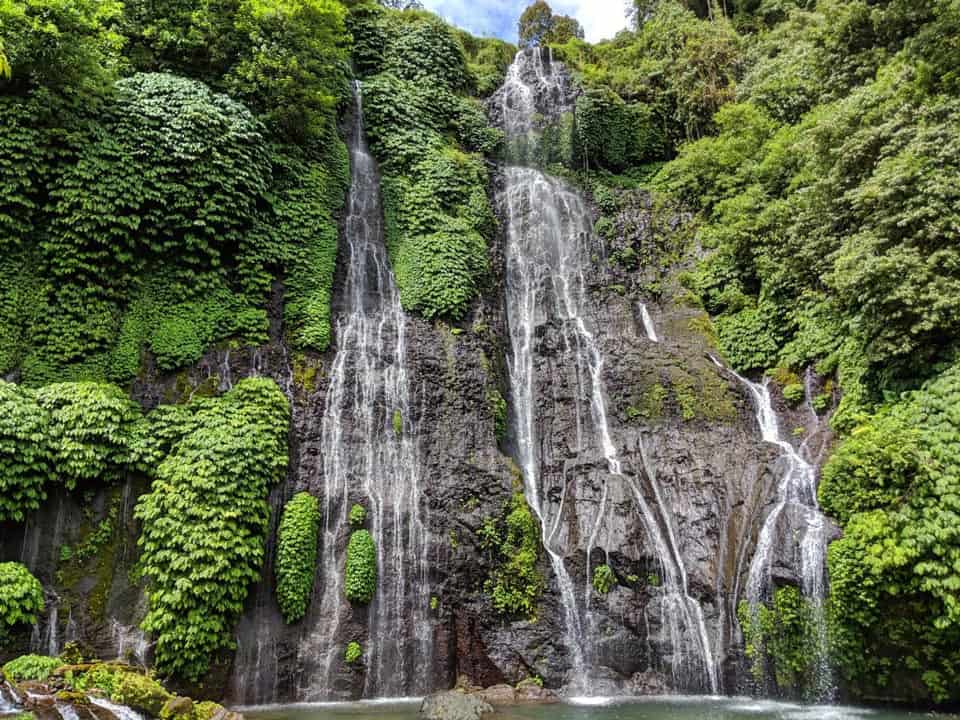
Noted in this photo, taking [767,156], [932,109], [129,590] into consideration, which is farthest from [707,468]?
[129,590]

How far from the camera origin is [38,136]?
13641 mm

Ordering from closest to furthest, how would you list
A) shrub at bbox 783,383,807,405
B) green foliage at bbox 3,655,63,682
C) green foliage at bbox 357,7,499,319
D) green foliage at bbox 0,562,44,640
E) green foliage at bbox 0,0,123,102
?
1. green foliage at bbox 3,655,63,682
2. green foliage at bbox 0,562,44,640
3. green foliage at bbox 0,0,123,102
4. shrub at bbox 783,383,807,405
5. green foliage at bbox 357,7,499,319

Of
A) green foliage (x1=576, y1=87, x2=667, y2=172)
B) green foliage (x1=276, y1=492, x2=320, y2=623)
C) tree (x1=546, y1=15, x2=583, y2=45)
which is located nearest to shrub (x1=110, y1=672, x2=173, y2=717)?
green foliage (x1=276, y1=492, x2=320, y2=623)

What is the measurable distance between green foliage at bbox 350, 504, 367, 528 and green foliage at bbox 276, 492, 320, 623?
0.73 m

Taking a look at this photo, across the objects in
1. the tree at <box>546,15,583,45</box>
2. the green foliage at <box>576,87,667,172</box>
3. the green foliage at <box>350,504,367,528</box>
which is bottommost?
the green foliage at <box>350,504,367,528</box>

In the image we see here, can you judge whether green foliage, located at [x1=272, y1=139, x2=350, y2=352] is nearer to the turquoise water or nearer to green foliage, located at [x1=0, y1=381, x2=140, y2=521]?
green foliage, located at [x1=0, y1=381, x2=140, y2=521]

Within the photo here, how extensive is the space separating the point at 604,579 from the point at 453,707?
14.6ft

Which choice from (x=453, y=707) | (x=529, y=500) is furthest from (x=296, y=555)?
(x=529, y=500)

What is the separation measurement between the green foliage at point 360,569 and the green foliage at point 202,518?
71.3 inches

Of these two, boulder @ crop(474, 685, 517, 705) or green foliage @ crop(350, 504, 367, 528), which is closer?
boulder @ crop(474, 685, 517, 705)

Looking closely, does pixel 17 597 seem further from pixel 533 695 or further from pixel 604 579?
pixel 604 579

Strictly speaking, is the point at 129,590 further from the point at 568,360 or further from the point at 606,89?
the point at 606,89

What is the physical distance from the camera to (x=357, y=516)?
13297 millimetres

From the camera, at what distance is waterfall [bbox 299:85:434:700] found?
12.1 meters
